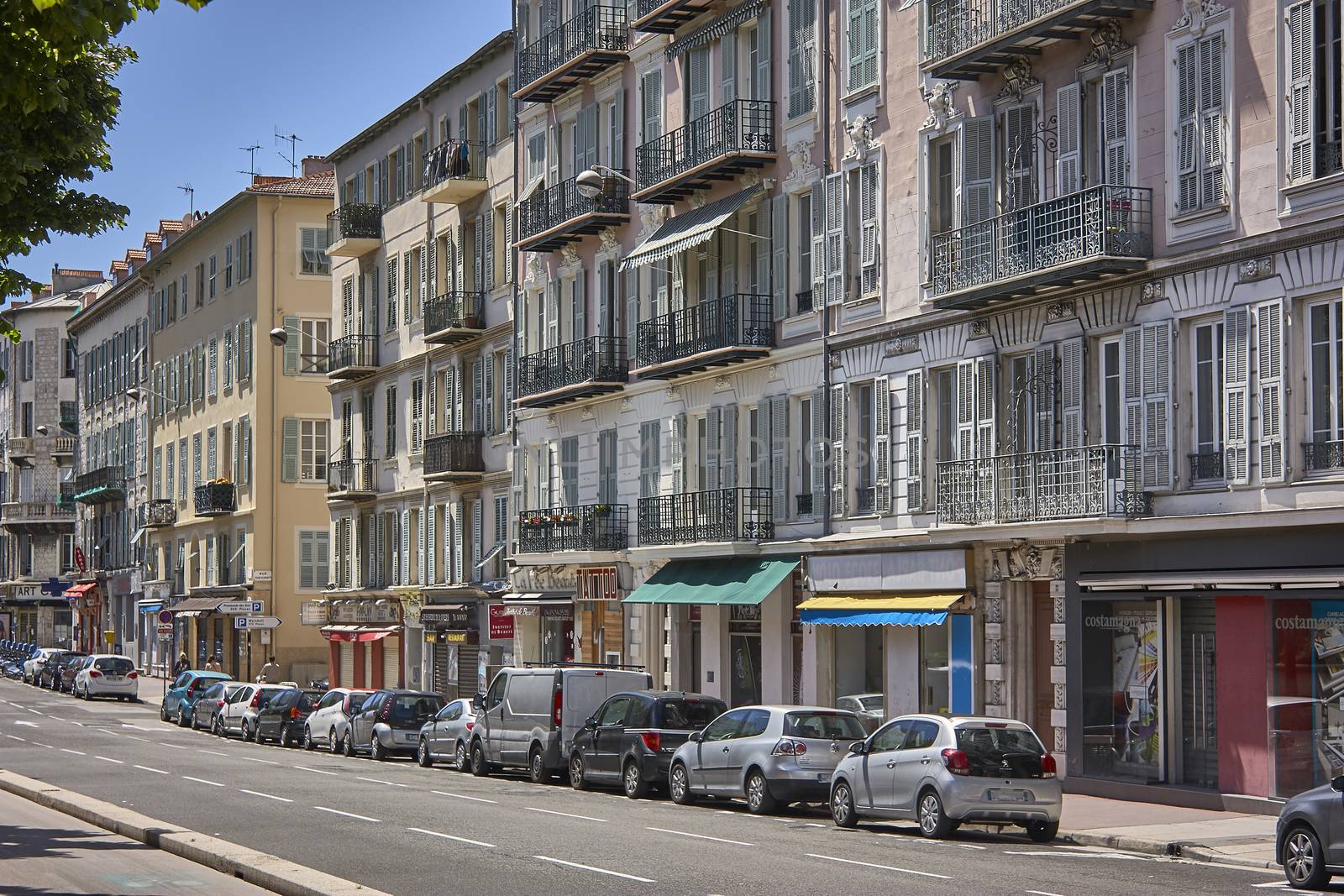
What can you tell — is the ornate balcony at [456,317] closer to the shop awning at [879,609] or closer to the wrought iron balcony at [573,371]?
the wrought iron balcony at [573,371]

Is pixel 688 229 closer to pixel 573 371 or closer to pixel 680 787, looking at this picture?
pixel 573 371

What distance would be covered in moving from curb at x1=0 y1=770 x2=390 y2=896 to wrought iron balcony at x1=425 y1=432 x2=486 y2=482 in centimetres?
2460

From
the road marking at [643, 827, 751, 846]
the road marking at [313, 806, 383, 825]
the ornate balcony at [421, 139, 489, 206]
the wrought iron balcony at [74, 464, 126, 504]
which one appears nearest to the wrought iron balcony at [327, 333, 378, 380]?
the ornate balcony at [421, 139, 489, 206]

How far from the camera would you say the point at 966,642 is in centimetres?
3089

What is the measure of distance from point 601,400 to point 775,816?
18.9m

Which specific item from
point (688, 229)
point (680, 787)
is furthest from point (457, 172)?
point (680, 787)

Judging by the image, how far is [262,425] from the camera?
Answer: 67.8 meters

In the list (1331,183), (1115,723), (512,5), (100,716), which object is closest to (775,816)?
(1115,723)

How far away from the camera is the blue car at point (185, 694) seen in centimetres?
5488

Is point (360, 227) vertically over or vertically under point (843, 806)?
over

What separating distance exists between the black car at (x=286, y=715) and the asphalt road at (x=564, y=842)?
11235 millimetres

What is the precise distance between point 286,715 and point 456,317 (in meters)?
11.2

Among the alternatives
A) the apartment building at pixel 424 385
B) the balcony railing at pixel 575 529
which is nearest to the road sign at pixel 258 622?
the apartment building at pixel 424 385

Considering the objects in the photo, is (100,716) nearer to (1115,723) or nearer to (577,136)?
(577,136)
